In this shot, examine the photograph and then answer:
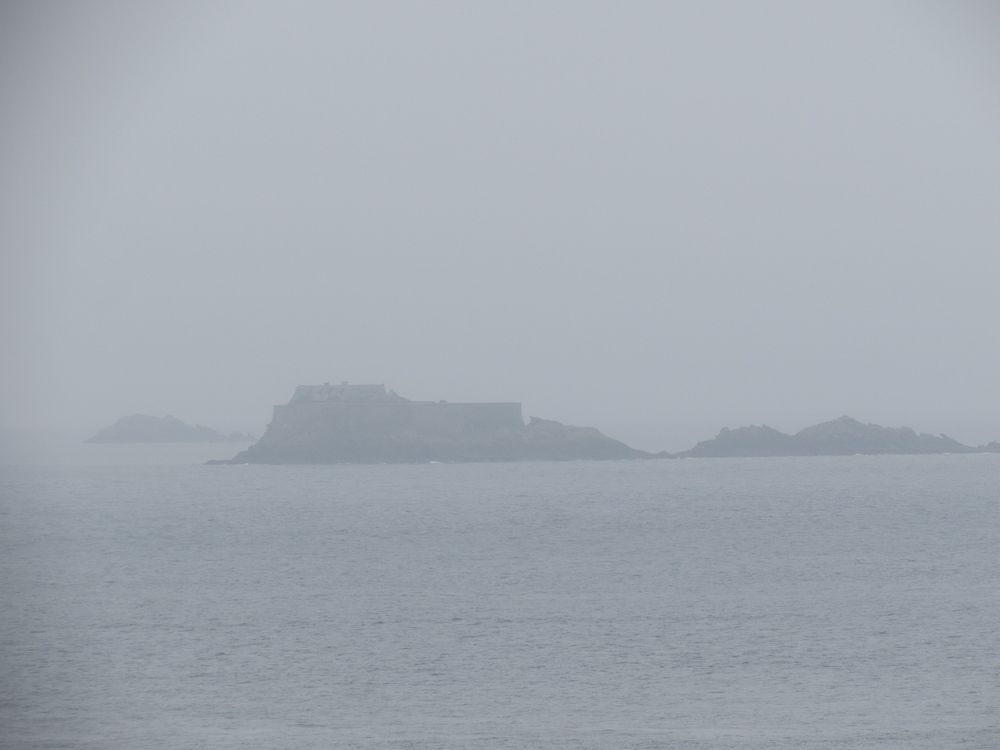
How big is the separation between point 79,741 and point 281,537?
30.2m

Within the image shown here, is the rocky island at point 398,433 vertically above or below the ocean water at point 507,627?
above

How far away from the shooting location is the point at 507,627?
28.2 m

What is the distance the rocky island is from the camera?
10338 cm

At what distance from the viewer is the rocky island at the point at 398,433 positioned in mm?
103375

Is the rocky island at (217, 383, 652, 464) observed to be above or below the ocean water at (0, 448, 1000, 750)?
above

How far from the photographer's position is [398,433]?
349 ft

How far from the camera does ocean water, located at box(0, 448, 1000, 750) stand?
19875 mm

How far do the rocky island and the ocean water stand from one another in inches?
1648

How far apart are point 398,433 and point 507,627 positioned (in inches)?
3096

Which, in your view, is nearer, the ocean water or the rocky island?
the ocean water

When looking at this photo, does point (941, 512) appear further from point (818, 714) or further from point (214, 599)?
point (818, 714)

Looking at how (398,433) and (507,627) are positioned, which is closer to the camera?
(507,627)

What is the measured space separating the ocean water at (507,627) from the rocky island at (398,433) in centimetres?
4186

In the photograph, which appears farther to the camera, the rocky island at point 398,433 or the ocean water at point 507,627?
the rocky island at point 398,433
